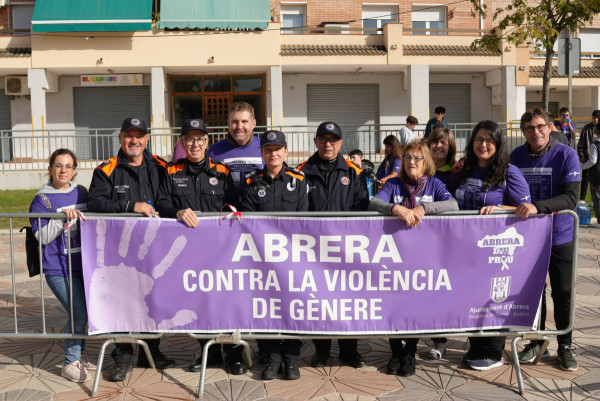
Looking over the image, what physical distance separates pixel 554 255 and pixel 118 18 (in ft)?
66.1

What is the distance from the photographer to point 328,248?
4.20m

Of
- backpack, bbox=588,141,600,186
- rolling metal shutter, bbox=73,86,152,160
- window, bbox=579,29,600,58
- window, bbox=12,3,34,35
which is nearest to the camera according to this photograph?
backpack, bbox=588,141,600,186

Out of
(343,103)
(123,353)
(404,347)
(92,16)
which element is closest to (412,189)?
(404,347)

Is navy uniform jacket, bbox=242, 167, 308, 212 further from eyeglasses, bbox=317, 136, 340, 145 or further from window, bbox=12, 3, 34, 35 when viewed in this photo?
window, bbox=12, 3, 34, 35

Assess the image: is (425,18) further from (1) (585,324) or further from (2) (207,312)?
(2) (207,312)

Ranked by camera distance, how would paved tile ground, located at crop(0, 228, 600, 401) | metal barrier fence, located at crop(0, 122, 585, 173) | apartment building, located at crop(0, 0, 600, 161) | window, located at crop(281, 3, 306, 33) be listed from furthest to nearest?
window, located at crop(281, 3, 306, 33) → apartment building, located at crop(0, 0, 600, 161) → metal barrier fence, located at crop(0, 122, 585, 173) → paved tile ground, located at crop(0, 228, 600, 401)

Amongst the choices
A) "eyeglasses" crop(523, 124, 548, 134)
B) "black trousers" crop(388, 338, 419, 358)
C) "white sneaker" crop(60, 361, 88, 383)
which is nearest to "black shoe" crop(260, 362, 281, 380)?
"black trousers" crop(388, 338, 419, 358)

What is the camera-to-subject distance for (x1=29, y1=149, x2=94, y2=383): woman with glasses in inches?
171

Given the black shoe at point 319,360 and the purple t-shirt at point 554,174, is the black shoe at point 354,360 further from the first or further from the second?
the purple t-shirt at point 554,174

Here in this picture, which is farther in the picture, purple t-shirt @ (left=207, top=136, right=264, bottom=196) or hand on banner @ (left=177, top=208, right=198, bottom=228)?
purple t-shirt @ (left=207, top=136, right=264, bottom=196)

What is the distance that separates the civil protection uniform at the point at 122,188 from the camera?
4.36 m

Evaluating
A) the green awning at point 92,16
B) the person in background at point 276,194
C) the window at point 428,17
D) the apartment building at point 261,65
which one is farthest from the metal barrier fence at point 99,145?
the person in background at point 276,194

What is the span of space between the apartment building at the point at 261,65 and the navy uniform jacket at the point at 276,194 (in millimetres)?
14402

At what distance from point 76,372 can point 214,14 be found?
19569mm
